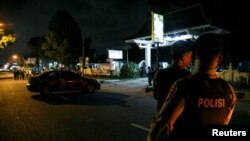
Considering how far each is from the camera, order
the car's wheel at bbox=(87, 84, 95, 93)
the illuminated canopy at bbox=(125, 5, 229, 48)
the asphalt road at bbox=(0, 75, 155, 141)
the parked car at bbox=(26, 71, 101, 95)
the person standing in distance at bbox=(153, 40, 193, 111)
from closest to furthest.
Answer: the person standing in distance at bbox=(153, 40, 193, 111) → the asphalt road at bbox=(0, 75, 155, 141) → the parked car at bbox=(26, 71, 101, 95) → the car's wheel at bbox=(87, 84, 95, 93) → the illuminated canopy at bbox=(125, 5, 229, 48)

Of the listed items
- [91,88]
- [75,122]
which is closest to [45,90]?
[91,88]

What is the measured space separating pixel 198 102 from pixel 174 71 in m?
1.32

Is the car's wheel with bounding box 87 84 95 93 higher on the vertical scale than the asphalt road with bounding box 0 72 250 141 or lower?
higher

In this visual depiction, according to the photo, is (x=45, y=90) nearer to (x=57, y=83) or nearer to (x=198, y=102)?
(x=57, y=83)

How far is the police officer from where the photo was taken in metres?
2.16

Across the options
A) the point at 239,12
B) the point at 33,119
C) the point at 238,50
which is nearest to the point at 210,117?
the point at 33,119

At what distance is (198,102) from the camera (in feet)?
7.06

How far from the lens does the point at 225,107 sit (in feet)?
7.47

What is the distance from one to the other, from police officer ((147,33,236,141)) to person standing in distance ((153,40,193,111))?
106 centimetres

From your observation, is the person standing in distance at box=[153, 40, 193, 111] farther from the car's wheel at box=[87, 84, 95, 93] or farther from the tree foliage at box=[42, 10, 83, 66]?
the tree foliage at box=[42, 10, 83, 66]

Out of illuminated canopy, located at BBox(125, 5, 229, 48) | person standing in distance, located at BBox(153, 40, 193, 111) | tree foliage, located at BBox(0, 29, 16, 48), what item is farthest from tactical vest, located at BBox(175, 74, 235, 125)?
tree foliage, located at BBox(0, 29, 16, 48)

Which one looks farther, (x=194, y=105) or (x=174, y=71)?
(x=174, y=71)

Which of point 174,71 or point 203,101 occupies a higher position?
point 174,71

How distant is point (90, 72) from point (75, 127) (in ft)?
115
